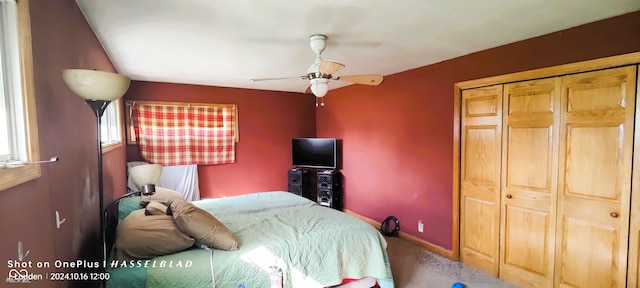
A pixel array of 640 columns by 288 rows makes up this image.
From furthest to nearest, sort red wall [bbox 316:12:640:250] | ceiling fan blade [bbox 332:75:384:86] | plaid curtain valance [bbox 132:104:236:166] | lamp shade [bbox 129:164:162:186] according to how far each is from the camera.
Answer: plaid curtain valance [bbox 132:104:236:166] < ceiling fan blade [bbox 332:75:384:86] < red wall [bbox 316:12:640:250] < lamp shade [bbox 129:164:162:186]

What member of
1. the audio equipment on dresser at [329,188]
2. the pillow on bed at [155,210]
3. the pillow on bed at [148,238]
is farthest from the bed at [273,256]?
the audio equipment on dresser at [329,188]

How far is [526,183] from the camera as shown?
8.20 ft

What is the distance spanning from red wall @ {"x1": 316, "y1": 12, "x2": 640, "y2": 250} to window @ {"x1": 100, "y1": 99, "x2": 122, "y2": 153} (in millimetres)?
3244

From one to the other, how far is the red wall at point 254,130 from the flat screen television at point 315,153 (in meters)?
0.30

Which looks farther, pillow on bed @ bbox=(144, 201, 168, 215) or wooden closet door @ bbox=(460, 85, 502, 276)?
wooden closet door @ bbox=(460, 85, 502, 276)

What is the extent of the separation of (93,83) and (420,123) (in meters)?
3.18

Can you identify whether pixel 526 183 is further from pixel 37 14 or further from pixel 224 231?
pixel 37 14

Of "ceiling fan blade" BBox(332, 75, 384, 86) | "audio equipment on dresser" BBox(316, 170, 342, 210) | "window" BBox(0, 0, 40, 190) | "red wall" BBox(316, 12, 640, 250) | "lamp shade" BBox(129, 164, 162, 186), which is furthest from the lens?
"audio equipment on dresser" BBox(316, 170, 342, 210)

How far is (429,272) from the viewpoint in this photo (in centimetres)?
286

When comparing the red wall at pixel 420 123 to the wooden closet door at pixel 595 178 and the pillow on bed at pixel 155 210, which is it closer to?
the wooden closet door at pixel 595 178

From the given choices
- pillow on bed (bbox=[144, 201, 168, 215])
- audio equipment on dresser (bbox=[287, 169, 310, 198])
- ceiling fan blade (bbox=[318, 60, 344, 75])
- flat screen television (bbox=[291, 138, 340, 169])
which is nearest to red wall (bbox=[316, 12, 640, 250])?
flat screen television (bbox=[291, 138, 340, 169])

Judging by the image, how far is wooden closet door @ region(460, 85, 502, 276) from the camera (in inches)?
107

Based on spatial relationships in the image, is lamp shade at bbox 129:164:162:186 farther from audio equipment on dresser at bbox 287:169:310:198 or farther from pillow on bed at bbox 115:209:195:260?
audio equipment on dresser at bbox 287:169:310:198

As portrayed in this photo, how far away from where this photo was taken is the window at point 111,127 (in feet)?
9.12
